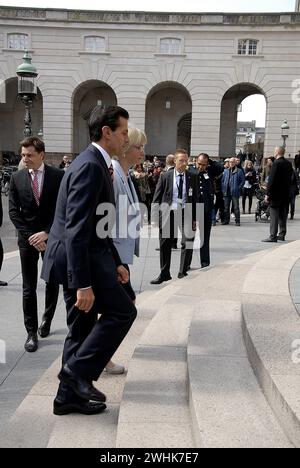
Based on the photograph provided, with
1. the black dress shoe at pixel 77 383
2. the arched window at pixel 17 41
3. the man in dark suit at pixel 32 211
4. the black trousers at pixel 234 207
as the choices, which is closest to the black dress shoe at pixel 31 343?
the man in dark suit at pixel 32 211

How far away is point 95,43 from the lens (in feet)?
113

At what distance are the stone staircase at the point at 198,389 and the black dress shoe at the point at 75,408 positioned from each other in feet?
0.19

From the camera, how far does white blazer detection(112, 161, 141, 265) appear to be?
3.72 meters

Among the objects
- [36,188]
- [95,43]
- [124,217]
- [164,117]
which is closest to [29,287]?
[36,188]

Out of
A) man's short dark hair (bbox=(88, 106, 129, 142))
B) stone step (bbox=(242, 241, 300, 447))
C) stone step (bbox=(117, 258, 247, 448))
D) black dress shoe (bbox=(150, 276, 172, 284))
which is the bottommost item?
black dress shoe (bbox=(150, 276, 172, 284))

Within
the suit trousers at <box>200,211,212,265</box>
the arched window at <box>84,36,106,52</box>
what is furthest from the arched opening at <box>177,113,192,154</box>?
the suit trousers at <box>200,211,212,265</box>

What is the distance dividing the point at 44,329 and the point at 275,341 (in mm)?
2538

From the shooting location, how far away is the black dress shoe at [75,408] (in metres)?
3.24

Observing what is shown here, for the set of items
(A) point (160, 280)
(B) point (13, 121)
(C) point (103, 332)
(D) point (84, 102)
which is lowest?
(A) point (160, 280)

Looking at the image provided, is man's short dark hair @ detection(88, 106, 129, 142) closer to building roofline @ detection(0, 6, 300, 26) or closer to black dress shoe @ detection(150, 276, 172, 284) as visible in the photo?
black dress shoe @ detection(150, 276, 172, 284)

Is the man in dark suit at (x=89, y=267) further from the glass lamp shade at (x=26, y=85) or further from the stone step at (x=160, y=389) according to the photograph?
the glass lamp shade at (x=26, y=85)

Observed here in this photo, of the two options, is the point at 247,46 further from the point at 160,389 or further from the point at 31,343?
the point at 160,389

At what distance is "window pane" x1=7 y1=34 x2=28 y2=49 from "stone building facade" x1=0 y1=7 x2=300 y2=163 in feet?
Answer: 0.22
